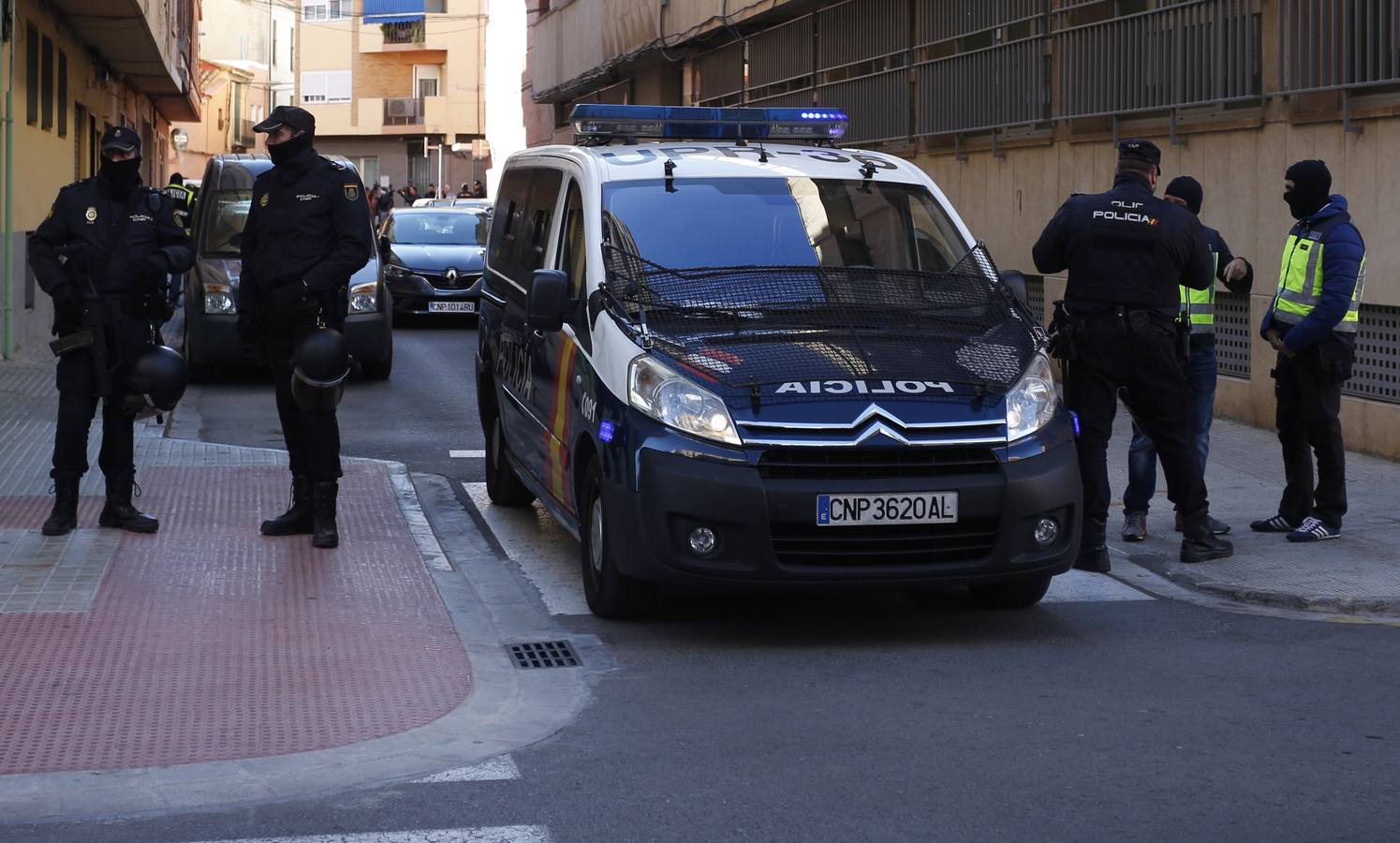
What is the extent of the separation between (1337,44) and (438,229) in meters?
14.5

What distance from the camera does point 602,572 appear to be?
7.05 metres

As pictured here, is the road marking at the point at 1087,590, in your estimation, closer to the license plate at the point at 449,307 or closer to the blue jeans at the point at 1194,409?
the blue jeans at the point at 1194,409

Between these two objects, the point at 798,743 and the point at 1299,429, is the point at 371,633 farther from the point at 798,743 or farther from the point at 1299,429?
the point at 1299,429

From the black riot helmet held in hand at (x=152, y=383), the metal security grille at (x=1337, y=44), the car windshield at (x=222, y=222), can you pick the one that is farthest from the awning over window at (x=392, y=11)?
the black riot helmet held in hand at (x=152, y=383)

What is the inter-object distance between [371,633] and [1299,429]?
15.5 feet

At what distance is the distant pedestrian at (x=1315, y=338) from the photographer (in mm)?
8453

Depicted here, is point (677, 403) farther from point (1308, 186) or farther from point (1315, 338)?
point (1308, 186)

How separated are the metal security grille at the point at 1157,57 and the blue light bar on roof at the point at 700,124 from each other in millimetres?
5027

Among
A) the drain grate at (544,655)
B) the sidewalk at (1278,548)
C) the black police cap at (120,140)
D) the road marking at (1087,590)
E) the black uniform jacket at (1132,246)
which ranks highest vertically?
the black police cap at (120,140)

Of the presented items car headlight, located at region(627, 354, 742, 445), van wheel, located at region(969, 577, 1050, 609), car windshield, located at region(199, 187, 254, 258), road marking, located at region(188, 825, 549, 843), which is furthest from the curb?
car windshield, located at region(199, 187, 254, 258)

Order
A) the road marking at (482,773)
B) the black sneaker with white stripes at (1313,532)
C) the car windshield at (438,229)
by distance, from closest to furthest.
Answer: the road marking at (482,773), the black sneaker with white stripes at (1313,532), the car windshield at (438,229)

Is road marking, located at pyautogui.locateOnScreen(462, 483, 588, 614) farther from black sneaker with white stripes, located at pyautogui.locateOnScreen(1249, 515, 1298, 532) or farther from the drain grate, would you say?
black sneaker with white stripes, located at pyautogui.locateOnScreen(1249, 515, 1298, 532)

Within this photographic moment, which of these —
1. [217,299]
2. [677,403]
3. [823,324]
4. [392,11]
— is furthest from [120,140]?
[392,11]

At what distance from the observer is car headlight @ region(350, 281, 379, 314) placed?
54.8 feet
